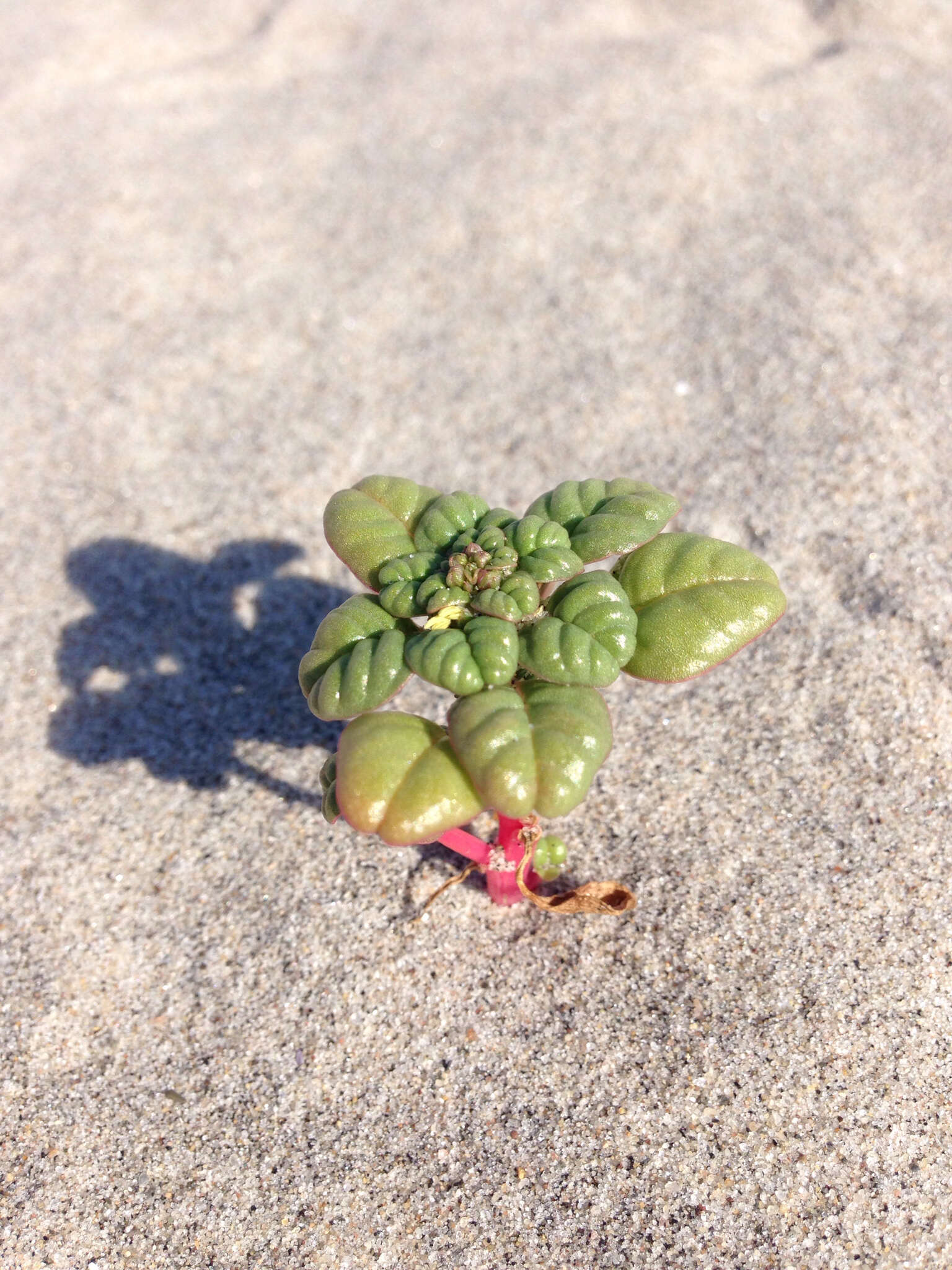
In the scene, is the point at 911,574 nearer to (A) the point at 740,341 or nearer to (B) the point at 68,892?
(A) the point at 740,341

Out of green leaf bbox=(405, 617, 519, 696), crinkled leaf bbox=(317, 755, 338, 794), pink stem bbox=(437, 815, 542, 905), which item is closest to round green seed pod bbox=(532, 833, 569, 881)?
pink stem bbox=(437, 815, 542, 905)

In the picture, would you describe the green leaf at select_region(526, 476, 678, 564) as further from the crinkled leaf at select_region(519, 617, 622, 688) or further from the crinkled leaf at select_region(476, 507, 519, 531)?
the crinkled leaf at select_region(519, 617, 622, 688)

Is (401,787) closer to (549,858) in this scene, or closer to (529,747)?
(529,747)

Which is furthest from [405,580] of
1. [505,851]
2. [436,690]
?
[436,690]

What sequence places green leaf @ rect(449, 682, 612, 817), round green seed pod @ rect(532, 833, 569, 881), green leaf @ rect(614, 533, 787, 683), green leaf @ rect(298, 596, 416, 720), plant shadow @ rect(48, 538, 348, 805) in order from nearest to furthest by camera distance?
green leaf @ rect(449, 682, 612, 817)
green leaf @ rect(298, 596, 416, 720)
green leaf @ rect(614, 533, 787, 683)
round green seed pod @ rect(532, 833, 569, 881)
plant shadow @ rect(48, 538, 348, 805)

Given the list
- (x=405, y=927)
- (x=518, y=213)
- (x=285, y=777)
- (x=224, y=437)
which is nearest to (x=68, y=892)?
(x=285, y=777)

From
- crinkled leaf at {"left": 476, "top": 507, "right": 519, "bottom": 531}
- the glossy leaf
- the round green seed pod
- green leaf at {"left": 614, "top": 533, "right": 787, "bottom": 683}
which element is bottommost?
the round green seed pod

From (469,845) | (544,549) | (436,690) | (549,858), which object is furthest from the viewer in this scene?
(436,690)
